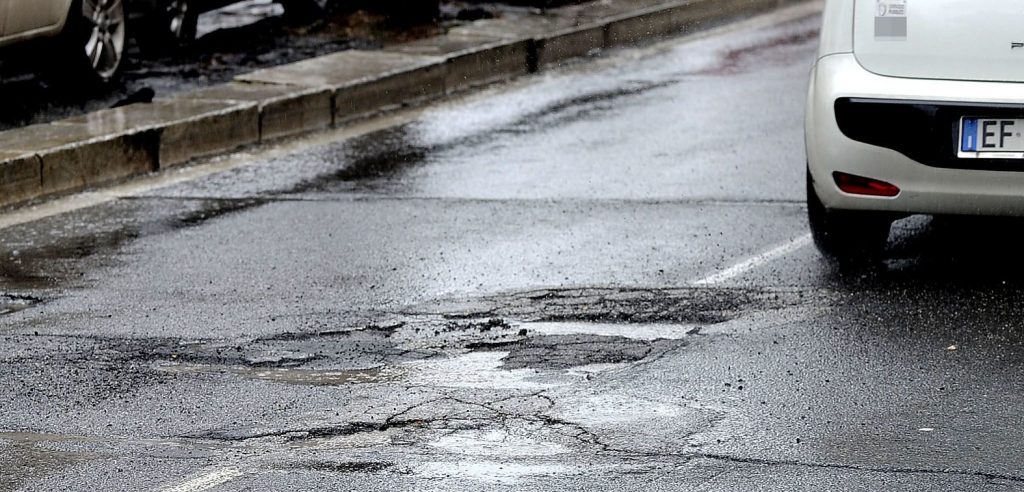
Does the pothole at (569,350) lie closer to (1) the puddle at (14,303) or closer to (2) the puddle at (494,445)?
(2) the puddle at (494,445)

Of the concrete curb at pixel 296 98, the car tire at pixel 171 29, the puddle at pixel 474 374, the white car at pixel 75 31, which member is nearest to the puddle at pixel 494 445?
the puddle at pixel 474 374

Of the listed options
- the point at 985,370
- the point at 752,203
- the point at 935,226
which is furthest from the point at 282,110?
the point at 985,370

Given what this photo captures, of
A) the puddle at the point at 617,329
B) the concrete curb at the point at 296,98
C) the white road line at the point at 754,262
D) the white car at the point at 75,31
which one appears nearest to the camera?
the puddle at the point at 617,329

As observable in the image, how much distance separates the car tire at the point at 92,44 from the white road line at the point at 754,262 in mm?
5222

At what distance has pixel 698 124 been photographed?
35.2 ft

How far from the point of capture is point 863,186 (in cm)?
642

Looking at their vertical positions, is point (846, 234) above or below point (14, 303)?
below

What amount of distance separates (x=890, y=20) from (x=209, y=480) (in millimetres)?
3106

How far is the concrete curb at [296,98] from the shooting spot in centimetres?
911

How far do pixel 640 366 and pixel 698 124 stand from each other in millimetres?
5356

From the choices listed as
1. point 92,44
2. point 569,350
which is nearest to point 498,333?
point 569,350

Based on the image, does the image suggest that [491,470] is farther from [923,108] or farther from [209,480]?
[923,108]

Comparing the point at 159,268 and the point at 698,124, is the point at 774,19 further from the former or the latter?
the point at 159,268

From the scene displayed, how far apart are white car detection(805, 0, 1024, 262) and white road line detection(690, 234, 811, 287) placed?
541mm
